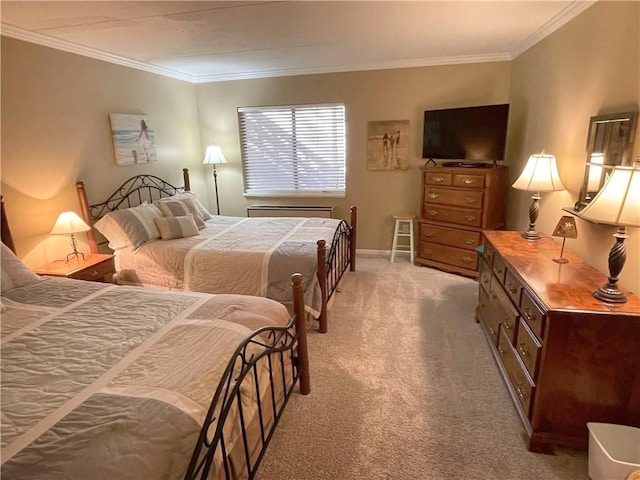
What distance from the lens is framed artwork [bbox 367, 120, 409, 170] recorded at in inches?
182

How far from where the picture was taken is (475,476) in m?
1.75

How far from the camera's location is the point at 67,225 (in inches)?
113

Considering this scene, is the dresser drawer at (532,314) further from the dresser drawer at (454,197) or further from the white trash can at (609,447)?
the dresser drawer at (454,197)

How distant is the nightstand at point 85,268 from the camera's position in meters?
2.84

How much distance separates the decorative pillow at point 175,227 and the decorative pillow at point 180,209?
0.19m

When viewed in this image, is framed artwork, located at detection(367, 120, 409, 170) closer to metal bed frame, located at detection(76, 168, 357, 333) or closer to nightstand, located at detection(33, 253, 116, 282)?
metal bed frame, located at detection(76, 168, 357, 333)

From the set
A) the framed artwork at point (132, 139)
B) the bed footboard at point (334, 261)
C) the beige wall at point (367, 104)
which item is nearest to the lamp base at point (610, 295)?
the bed footboard at point (334, 261)

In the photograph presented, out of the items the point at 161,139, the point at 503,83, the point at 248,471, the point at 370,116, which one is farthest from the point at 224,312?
the point at 503,83

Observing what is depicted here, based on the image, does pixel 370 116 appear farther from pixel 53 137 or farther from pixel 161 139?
pixel 53 137

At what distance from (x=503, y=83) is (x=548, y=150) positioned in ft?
5.02

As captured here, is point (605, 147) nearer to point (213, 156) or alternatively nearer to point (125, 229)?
point (125, 229)

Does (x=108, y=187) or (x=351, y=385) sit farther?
(x=108, y=187)

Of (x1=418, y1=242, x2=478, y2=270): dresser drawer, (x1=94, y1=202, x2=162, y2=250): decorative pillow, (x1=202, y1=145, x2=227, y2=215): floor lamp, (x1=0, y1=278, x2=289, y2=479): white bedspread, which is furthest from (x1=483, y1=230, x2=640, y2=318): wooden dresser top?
(x1=202, y1=145, x2=227, y2=215): floor lamp

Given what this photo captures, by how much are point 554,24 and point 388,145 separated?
6.85 feet
